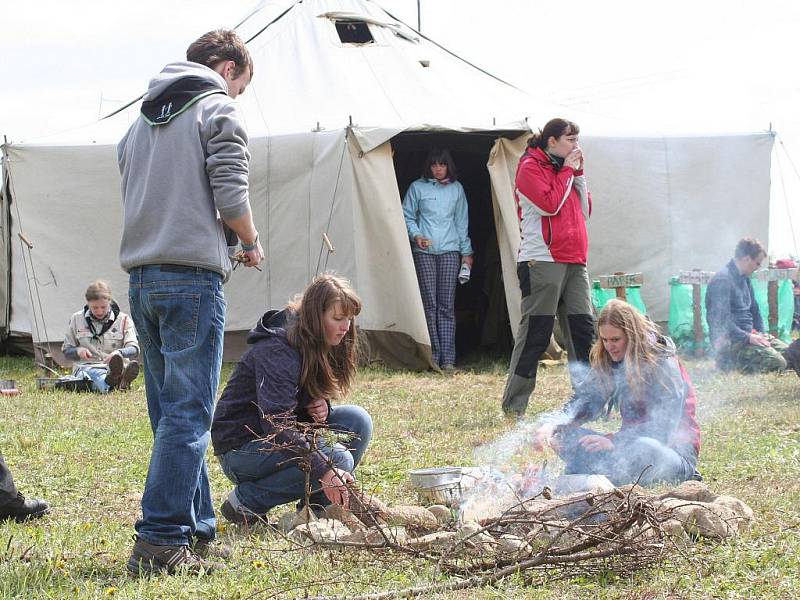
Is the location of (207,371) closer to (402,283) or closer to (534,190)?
(534,190)

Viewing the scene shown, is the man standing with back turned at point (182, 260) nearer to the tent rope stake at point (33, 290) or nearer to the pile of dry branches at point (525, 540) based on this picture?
the pile of dry branches at point (525, 540)

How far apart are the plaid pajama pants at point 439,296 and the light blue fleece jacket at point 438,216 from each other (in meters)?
0.08

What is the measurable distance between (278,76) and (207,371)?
6.64 metres

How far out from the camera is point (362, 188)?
8336 millimetres

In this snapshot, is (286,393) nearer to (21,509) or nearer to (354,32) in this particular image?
(21,509)

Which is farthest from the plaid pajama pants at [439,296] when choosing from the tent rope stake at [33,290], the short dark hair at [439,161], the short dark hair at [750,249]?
the tent rope stake at [33,290]

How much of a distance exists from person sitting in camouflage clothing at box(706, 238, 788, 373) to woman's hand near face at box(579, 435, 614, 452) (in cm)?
386

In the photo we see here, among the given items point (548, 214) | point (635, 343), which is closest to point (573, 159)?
point (548, 214)

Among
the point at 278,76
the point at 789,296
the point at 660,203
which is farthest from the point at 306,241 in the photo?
the point at 789,296

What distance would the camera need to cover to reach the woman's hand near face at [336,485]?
3.26 meters

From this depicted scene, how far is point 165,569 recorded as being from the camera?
3010mm

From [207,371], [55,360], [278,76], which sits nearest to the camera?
[207,371]

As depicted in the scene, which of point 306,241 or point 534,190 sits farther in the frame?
point 306,241

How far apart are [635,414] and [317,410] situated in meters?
1.28
